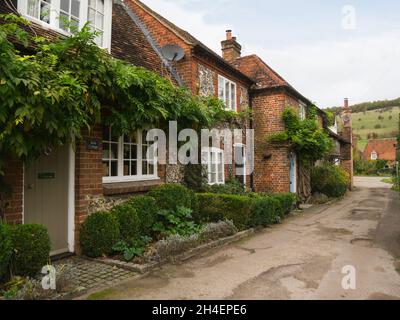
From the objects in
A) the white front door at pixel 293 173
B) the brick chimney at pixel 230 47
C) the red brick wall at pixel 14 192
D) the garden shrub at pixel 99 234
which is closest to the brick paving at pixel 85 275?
the garden shrub at pixel 99 234

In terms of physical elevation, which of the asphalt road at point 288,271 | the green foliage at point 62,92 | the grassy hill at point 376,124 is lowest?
the asphalt road at point 288,271

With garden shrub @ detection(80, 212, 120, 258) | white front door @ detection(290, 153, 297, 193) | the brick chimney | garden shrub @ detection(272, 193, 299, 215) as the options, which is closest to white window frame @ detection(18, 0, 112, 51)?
garden shrub @ detection(80, 212, 120, 258)

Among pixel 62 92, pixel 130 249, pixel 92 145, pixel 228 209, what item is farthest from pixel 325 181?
pixel 62 92

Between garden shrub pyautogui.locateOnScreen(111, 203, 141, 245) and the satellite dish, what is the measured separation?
6381 millimetres

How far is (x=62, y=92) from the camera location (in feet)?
15.7

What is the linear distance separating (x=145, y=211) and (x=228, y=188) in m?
5.15

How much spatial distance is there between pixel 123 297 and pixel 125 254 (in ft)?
5.39

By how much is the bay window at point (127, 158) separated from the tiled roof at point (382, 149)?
78575 mm

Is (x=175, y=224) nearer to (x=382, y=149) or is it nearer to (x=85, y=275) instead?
(x=85, y=275)

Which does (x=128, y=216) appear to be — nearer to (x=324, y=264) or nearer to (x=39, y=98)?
(x=39, y=98)

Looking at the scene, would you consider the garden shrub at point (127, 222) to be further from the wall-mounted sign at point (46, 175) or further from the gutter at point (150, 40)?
the gutter at point (150, 40)

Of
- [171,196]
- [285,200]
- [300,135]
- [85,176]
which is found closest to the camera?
[85,176]

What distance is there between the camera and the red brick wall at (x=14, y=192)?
5555mm
